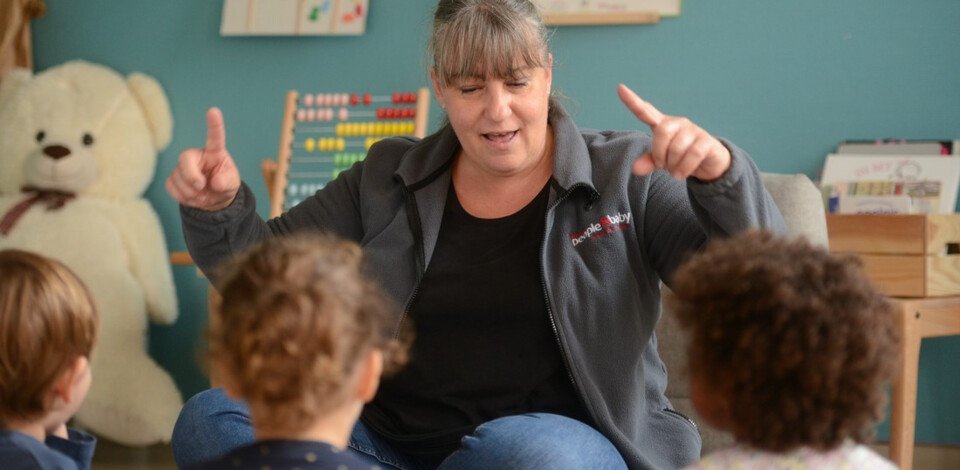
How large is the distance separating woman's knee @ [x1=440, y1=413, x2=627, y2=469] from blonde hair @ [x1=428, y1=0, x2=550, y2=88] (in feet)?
1.72

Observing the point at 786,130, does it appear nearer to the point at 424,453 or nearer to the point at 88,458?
the point at 424,453

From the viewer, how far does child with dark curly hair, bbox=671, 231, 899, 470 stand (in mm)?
1059

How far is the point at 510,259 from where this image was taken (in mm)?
1679

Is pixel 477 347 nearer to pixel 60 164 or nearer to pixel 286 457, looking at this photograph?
pixel 286 457

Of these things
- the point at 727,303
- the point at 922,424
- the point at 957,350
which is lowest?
the point at 922,424

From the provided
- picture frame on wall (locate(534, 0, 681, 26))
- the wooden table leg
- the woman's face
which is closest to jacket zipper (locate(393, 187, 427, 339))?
the woman's face

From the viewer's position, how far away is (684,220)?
1.58 meters

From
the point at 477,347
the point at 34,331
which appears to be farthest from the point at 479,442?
the point at 34,331

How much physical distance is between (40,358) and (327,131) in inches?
81.7

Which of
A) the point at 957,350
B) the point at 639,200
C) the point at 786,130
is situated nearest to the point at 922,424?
the point at 957,350

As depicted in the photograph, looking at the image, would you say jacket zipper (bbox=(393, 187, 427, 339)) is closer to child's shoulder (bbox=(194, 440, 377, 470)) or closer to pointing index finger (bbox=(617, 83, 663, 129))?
pointing index finger (bbox=(617, 83, 663, 129))

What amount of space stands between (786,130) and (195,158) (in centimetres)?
176

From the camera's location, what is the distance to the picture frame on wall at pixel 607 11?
2.99 metres

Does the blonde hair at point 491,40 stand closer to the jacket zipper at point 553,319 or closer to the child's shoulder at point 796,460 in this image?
the jacket zipper at point 553,319
